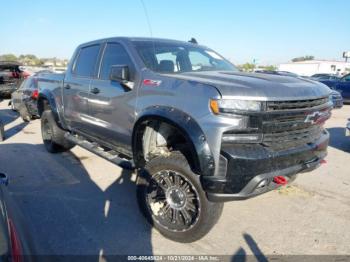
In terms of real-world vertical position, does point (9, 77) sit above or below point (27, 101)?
above

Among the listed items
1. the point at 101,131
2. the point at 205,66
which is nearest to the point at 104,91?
the point at 101,131

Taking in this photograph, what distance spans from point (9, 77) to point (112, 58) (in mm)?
13388

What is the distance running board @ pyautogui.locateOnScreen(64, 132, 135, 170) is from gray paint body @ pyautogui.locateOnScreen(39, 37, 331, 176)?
0.53 feet

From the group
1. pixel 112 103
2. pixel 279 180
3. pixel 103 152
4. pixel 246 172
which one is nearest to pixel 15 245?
pixel 246 172

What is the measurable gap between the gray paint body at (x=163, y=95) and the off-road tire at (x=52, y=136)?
23.9 inches

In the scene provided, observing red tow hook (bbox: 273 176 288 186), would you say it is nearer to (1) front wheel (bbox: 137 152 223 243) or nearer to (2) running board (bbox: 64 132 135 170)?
(1) front wheel (bbox: 137 152 223 243)

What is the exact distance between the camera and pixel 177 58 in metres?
4.21

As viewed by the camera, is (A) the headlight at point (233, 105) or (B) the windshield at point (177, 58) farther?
(B) the windshield at point (177, 58)

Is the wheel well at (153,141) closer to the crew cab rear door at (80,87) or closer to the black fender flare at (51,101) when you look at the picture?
the crew cab rear door at (80,87)

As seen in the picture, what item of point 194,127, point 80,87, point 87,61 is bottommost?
point 194,127

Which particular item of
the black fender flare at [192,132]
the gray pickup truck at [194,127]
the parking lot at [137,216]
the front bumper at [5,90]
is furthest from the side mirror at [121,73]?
the front bumper at [5,90]

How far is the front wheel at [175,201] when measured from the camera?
10.0 ft

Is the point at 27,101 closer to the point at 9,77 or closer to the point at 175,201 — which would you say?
the point at 9,77

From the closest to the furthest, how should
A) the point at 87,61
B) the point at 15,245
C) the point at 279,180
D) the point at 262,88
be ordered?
1. the point at 15,245
2. the point at 262,88
3. the point at 279,180
4. the point at 87,61
